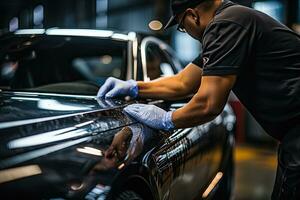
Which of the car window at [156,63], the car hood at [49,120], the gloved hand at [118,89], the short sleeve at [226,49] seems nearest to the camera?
the car hood at [49,120]

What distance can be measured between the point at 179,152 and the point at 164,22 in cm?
676

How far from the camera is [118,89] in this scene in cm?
293

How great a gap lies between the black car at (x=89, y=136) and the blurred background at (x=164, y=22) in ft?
1.23

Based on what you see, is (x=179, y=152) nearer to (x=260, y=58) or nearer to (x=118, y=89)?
(x=118, y=89)

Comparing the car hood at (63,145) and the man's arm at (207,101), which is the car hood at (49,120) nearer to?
the car hood at (63,145)

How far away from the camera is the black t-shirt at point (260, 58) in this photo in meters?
2.21

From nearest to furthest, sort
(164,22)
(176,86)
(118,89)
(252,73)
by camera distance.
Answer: (252,73), (118,89), (176,86), (164,22)

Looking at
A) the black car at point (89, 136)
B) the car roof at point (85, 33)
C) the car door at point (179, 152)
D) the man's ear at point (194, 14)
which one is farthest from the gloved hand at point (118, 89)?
the man's ear at point (194, 14)

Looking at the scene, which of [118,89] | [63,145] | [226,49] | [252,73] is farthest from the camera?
[118,89]

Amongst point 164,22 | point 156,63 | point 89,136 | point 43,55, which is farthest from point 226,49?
point 164,22

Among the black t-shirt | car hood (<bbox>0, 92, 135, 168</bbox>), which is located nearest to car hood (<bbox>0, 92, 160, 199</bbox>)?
car hood (<bbox>0, 92, 135, 168</bbox>)

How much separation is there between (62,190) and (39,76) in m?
2.11

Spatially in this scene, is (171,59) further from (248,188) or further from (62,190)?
(62,190)

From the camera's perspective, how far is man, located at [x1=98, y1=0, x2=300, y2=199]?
2219 mm
